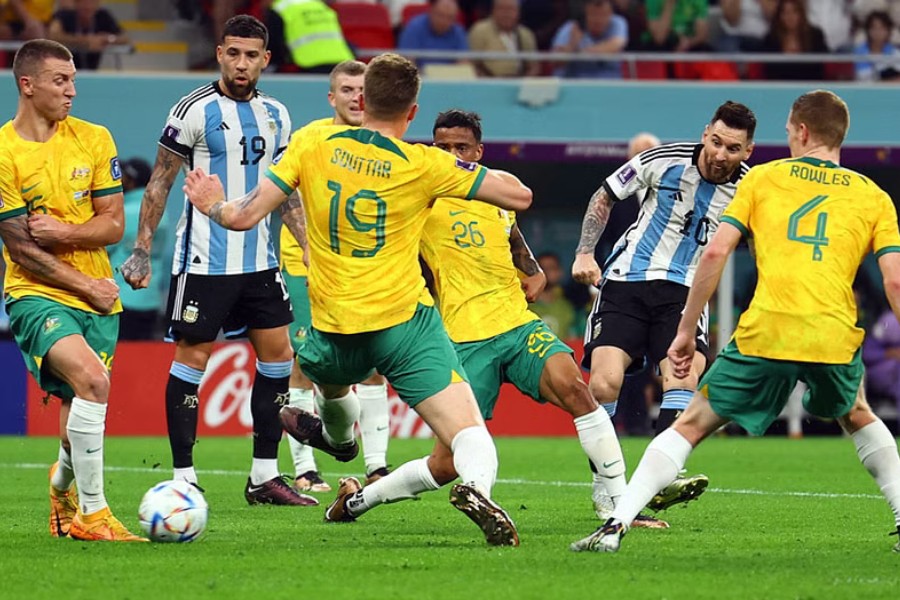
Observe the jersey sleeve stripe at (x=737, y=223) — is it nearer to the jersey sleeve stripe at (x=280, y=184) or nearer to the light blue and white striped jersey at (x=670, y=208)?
the jersey sleeve stripe at (x=280, y=184)

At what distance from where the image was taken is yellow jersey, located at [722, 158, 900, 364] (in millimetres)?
6477

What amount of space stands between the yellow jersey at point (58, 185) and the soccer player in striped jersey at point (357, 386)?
168cm

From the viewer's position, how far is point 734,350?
21.7 ft

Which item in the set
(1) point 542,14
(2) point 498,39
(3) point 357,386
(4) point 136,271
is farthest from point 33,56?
(1) point 542,14

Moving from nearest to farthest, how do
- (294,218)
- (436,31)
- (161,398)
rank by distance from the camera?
(294,218), (161,398), (436,31)

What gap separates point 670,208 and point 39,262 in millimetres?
3308

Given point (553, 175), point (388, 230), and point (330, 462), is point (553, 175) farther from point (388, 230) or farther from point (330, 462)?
point (388, 230)

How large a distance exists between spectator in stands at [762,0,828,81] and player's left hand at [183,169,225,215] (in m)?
12.7

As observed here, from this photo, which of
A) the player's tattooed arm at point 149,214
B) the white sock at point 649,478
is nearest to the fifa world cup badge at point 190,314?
the player's tattooed arm at point 149,214

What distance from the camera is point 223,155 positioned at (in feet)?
29.3

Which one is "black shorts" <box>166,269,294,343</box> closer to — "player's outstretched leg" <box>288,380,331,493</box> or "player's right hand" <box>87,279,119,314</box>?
"player's outstretched leg" <box>288,380,331,493</box>

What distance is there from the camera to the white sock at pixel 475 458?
6.64m

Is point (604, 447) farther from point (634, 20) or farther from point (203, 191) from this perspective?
point (634, 20)

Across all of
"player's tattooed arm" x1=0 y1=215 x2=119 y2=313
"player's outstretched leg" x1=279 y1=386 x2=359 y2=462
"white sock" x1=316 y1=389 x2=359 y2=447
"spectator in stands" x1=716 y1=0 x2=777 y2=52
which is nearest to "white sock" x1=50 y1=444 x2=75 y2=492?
"player's tattooed arm" x1=0 y1=215 x2=119 y2=313
